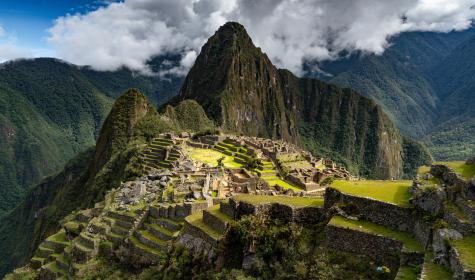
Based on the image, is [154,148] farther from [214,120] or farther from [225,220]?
[214,120]

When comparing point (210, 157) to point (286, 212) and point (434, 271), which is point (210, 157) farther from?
point (434, 271)

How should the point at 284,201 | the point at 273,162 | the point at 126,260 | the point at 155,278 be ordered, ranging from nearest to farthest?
the point at 284,201 < the point at 155,278 < the point at 126,260 < the point at 273,162

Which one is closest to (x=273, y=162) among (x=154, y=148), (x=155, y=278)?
(x=154, y=148)

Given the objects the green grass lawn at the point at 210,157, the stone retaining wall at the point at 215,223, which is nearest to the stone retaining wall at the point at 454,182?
the stone retaining wall at the point at 215,223

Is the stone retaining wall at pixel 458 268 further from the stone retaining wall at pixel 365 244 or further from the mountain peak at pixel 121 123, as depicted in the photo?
the mountain peak at pixel 121 123

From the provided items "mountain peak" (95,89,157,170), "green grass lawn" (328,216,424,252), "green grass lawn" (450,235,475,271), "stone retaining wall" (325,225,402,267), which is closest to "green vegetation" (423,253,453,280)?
"green grass lawn" (450,235,475,271)

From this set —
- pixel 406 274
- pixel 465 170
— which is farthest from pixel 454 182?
pixel 406 274
